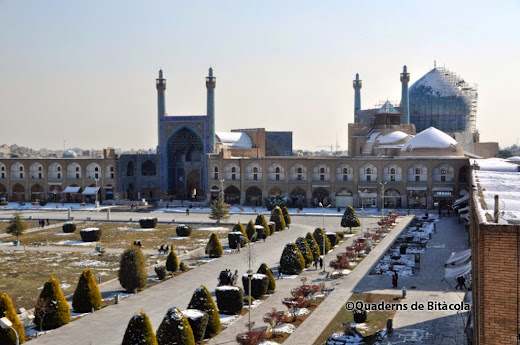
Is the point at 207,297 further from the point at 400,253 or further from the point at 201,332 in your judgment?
the point at 400,253

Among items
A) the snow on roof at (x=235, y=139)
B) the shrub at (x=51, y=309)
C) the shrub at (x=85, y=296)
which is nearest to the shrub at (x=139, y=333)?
the shrub at (x=51, y=309)

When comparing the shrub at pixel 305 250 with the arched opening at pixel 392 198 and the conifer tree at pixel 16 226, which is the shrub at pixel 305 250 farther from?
the arched opening at pixel 392 198

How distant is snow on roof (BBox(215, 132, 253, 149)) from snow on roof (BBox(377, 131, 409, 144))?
17360 mm

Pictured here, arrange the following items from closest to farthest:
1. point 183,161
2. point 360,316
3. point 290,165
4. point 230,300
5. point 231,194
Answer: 1. point 360,316
2. point 230,300
3. point 290,165
4. point 231,194
5. point 183,161

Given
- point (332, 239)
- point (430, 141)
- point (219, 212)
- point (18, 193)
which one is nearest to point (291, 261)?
point (332, 239)

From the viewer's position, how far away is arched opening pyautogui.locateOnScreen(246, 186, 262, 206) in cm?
7138

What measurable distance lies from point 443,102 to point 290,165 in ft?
91.7

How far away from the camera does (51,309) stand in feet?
75.8

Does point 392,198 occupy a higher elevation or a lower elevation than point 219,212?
higher

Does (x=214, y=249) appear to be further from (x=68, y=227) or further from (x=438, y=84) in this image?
(x=438, y=84)

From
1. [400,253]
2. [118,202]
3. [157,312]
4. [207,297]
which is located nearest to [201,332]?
[207,297]

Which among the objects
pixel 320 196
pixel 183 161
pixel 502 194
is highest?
pixel 183 161

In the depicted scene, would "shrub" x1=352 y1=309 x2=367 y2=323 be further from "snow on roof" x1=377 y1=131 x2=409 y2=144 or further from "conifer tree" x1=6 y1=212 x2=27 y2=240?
"snow on roof" x1=377 y1=131 x2=409 y2=144

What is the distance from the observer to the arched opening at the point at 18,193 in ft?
255
